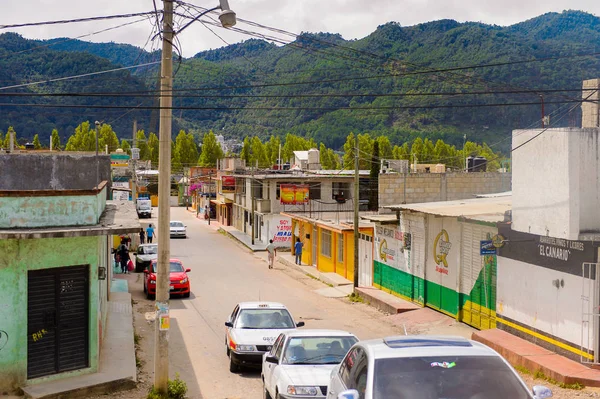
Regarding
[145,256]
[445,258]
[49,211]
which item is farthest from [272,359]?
[145,256]

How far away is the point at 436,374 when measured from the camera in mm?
6426

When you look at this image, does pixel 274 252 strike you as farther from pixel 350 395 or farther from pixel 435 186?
pixel 350 395

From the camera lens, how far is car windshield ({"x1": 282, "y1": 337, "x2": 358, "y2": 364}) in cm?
1211

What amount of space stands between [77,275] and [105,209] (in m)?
3.97

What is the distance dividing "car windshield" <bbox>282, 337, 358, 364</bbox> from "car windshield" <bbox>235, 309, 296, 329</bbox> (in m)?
4.08

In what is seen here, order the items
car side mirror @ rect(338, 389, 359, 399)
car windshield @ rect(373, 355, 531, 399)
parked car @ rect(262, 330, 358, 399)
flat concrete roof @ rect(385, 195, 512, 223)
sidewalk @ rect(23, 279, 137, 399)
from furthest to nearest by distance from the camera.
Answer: flat concrete roof @ rect(385, 195, 512, 223) → sidewalk @ rect(23, 279, 137, 399) → parked car @ rect(262, 330, 358, 399) → car side mirror @ rect(338, 389, 359, 399) → car windshield @ rect(373, 355, 531, 399)

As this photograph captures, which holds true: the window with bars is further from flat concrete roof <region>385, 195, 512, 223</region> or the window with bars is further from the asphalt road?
flat concrete roof <region>385, 195, 512, 223</region>

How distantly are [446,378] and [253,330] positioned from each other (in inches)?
410

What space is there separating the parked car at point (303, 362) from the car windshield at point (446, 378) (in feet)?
14.9

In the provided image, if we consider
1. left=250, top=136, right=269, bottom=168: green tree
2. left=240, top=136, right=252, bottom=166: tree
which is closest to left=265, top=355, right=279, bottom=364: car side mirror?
left=240, top=136, right=252, bottom=166: tree

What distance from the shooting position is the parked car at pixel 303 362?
10.9 metres

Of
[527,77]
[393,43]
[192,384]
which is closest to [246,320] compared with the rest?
[192,384]

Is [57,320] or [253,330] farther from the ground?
[57,320]

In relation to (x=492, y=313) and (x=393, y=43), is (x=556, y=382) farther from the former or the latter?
(x=393, y=43)
